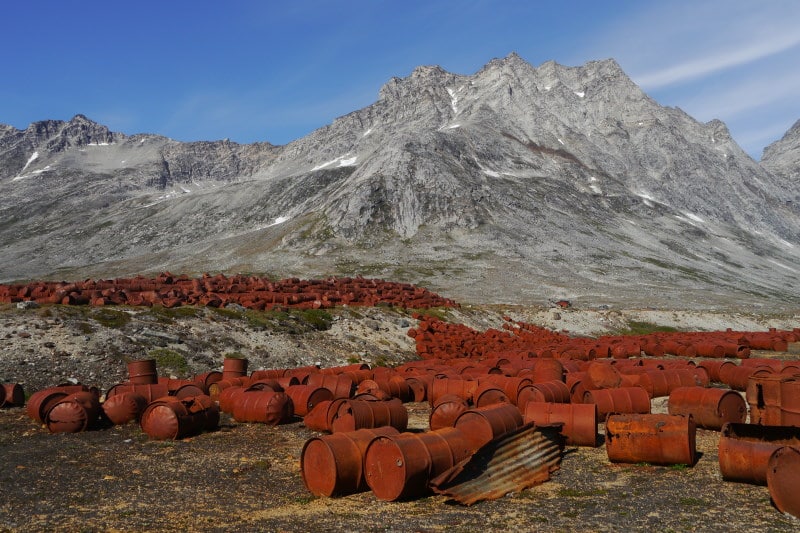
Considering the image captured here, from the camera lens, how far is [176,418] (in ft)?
51.2

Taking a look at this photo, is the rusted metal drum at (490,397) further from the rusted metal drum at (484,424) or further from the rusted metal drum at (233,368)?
the rusted metal drum at (233,368)

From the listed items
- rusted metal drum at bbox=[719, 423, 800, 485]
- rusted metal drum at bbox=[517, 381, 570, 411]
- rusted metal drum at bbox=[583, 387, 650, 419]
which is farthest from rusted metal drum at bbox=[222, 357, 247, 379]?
rusted metal drum at bbox=[719, 423, 800, 485]

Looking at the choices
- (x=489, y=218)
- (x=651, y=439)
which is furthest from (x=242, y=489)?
(x=489, y=218)

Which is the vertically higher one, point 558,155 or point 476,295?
point 558,155

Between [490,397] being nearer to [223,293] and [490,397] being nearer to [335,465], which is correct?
[335,465]

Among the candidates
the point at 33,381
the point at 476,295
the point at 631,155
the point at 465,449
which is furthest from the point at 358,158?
the point at 465,449

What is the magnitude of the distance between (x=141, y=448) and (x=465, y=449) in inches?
350

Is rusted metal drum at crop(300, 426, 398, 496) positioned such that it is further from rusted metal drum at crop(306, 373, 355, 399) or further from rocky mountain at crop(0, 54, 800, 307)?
rocky mountain at crop(0, 54, 800, 307)

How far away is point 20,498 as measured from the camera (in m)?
10.7

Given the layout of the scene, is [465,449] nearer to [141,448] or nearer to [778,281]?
[141,448]

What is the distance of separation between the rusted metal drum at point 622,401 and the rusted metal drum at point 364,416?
613cm

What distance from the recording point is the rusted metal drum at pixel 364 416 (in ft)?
47.7

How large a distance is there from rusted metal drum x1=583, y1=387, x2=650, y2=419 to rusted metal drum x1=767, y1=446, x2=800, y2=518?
7.35 m

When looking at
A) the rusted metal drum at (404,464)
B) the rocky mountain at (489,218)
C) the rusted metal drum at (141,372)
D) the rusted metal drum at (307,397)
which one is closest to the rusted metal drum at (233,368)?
the rusted metal drum at (141,372)
